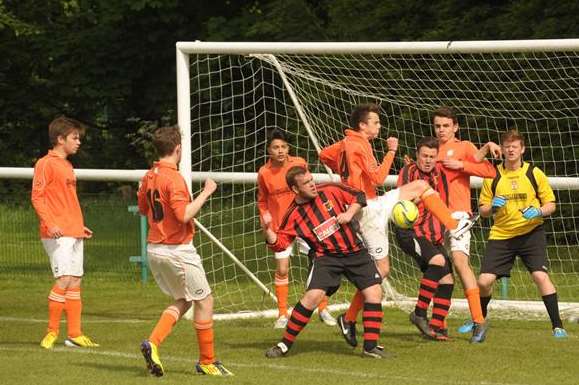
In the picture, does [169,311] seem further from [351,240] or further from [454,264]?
[454,264]

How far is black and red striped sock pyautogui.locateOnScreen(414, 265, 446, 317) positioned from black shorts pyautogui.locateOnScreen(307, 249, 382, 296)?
958 millimetres

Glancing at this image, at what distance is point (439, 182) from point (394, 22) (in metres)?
12.0

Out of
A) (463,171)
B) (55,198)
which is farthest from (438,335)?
(55,198)

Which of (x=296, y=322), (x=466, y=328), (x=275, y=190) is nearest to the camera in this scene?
(x=296, y=322)

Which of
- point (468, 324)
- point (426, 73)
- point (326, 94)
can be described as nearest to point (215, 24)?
point (426, 73)

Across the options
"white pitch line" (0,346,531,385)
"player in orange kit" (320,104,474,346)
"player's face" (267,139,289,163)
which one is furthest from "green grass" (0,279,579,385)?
"player's face" (267,139,289,163)

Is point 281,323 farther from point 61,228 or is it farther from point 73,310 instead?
point 61,228

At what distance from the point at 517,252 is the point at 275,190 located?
2249mm

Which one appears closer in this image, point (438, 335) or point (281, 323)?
point (438, 335)

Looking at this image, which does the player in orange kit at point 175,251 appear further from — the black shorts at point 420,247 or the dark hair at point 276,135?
the dark hair at point 276,135

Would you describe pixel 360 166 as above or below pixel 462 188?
above

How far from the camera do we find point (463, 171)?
→ 1078 cm

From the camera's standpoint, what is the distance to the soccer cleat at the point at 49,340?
10539 mm

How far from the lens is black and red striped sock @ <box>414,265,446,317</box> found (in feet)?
34.9
